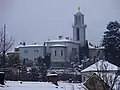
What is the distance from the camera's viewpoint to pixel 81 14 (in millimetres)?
→ 118500

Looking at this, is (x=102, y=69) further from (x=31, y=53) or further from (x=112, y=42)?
(x=31, y=53)

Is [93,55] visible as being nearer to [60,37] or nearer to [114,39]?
[60,37]

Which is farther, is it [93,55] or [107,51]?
[93,55]

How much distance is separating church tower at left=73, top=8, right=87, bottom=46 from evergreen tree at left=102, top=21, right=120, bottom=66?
3052 cm

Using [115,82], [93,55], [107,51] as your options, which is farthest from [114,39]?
[115,82]

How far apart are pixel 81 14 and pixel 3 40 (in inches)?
3259

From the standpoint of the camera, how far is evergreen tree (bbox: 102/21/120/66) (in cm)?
7834

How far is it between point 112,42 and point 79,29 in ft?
118

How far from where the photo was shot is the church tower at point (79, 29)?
115750 millimetres

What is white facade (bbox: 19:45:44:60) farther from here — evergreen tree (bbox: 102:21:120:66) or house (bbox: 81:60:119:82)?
house (bbox: 81:60:119:82)

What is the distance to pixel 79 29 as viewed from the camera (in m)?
116

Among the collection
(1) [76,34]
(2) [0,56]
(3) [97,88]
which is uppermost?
(1) [76,34]

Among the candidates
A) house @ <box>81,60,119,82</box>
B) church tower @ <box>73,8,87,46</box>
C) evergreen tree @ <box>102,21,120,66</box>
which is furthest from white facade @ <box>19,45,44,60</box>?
house @ <box>81,60,119,82</box>

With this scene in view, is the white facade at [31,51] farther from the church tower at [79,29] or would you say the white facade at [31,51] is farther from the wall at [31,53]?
the church tower at [79,29]
